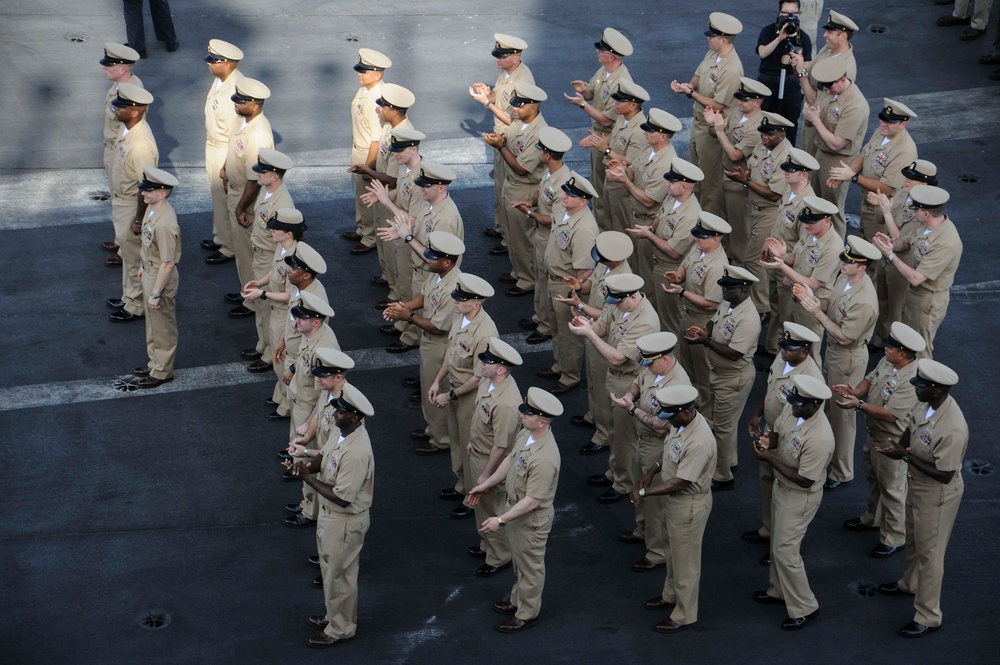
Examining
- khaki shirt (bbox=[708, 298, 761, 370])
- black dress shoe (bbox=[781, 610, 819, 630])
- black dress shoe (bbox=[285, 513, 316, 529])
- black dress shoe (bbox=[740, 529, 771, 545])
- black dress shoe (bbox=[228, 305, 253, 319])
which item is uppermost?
khaki shirt (bbox=[708, 298, 761, 370])

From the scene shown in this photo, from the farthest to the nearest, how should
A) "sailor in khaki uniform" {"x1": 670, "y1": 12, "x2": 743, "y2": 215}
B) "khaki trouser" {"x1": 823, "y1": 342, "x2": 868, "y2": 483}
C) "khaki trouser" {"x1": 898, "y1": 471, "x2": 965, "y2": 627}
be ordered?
"sailor in khaki uniform" {"x1": 670, "y1": 12, "x2": 743, "y2": 215}
"khaki trouser" {"x1": 823, "y1": 342, "x2": 868, "y2": 483}
"khaki trouser" {"x1": 898, "y1": 471, "x2": 965, "y2": 627}

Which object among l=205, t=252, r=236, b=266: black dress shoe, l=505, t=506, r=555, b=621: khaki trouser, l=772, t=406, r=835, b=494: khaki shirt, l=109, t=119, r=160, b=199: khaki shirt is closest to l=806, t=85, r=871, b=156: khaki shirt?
l=772, t=406, r=835, b=494: khaki shirt

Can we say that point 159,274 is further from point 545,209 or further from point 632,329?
point 632,329

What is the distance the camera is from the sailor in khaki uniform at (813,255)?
1042cm

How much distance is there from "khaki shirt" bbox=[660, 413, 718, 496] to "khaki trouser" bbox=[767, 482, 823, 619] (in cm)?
52

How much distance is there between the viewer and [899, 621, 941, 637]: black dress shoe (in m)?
8.85

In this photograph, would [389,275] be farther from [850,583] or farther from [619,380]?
[850,583]

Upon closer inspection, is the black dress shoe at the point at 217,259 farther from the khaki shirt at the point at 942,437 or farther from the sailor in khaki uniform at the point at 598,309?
the khaki shirt at the point at 942,437

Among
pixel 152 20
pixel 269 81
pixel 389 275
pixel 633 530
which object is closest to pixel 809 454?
pixel 633 530

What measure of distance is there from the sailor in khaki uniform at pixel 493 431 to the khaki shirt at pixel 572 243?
1.83 metres

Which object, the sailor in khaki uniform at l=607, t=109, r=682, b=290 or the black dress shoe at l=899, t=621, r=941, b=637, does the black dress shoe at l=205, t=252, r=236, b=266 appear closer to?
the sailor in khaki uniform at l=607, t=109, r=682, b=290

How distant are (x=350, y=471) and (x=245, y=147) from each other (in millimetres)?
4741

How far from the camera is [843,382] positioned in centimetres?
1018

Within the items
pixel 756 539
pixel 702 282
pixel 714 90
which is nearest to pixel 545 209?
pixel 702 282
